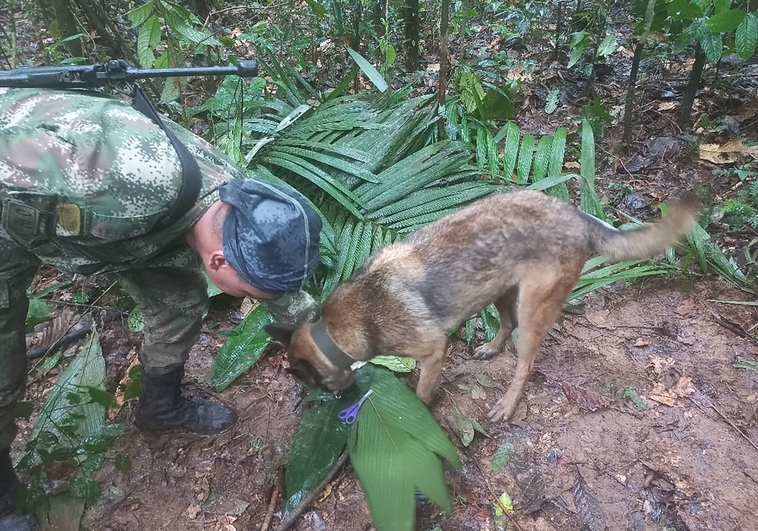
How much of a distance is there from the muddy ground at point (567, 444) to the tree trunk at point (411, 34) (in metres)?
4.28

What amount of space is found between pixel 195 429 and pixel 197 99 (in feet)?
15.5

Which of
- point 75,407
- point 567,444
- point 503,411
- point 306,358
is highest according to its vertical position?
point 306,358

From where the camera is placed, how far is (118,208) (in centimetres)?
199

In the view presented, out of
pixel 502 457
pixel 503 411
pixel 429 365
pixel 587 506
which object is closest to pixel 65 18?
pixel 429 365

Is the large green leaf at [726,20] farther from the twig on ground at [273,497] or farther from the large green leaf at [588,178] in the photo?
the twig on ground at [273,497]

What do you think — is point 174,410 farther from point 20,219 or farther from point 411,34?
point 411,34

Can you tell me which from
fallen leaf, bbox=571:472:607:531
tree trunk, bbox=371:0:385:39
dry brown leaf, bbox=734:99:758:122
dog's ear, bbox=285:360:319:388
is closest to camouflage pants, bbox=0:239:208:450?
dog's ear, bbox=285:360:319:388

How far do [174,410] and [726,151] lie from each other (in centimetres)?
525

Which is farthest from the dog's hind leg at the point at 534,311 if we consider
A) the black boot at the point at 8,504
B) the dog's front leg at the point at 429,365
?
the black boot at the point at 8,504

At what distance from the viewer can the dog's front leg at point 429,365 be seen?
302cm

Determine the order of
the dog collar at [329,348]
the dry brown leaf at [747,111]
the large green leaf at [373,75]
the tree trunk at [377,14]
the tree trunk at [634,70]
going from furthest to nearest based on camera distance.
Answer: the tree trunk at [377,14], the dry brown leaf at [747,111], the large green leaf at [373,75], the tree trunk at [634,70], the dog collar at [329,348]

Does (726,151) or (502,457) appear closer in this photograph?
(502,457)

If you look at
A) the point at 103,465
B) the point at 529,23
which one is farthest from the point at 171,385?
the point at 529,23

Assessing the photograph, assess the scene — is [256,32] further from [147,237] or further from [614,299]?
[614,299]
